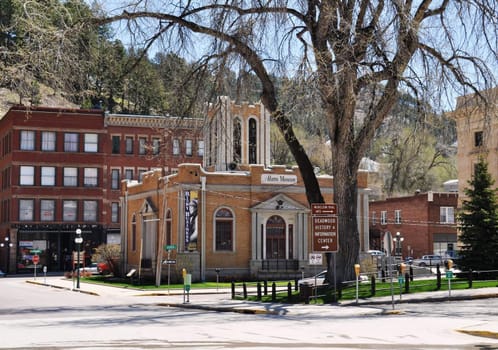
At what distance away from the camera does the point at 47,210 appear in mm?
75000

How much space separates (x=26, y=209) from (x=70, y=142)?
8.02m

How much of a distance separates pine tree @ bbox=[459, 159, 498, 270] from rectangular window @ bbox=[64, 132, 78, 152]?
47.5 meters

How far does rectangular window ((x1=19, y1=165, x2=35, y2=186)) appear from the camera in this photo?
74.8 metres

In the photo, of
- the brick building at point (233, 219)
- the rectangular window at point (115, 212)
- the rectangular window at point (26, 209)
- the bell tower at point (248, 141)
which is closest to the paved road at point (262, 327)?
the brick building at point (233, 219)

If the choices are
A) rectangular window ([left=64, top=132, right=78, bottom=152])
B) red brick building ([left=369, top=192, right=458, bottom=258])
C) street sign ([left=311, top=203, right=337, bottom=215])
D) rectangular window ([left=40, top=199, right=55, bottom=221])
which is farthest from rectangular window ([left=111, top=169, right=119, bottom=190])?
street sign ([left=311, top=203, right=337, bottom=215])

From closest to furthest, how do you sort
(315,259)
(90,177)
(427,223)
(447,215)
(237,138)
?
(315,259), (237,138), (90,177), (427,223), (447,215)

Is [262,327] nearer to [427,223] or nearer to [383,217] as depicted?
[427,223]

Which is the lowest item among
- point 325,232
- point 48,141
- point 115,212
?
point 325,232

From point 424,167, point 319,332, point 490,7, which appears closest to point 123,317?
point 319,332

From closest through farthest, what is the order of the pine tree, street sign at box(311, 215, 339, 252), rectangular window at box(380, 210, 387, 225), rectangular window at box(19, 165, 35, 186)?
street sign at box(311, 215, 339, 252), the pine tree, rectangular window at box(19, 165, 35, 186), rectangular window at box(380, 210, 387, 225)

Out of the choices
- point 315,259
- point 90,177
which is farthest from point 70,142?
point 315,259

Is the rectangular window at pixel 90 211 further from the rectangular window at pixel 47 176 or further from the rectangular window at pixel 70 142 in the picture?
the rectangular window at pixel 70 142

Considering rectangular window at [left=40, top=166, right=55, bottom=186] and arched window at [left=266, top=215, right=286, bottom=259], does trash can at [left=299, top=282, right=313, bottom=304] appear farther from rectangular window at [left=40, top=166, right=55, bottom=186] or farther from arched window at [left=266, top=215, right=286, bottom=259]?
rectangular window at [left=40, top=166, right=55, bottom=186]

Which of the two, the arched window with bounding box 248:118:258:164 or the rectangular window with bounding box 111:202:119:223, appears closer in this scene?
the arched window with bounding box 248:118:258:164
